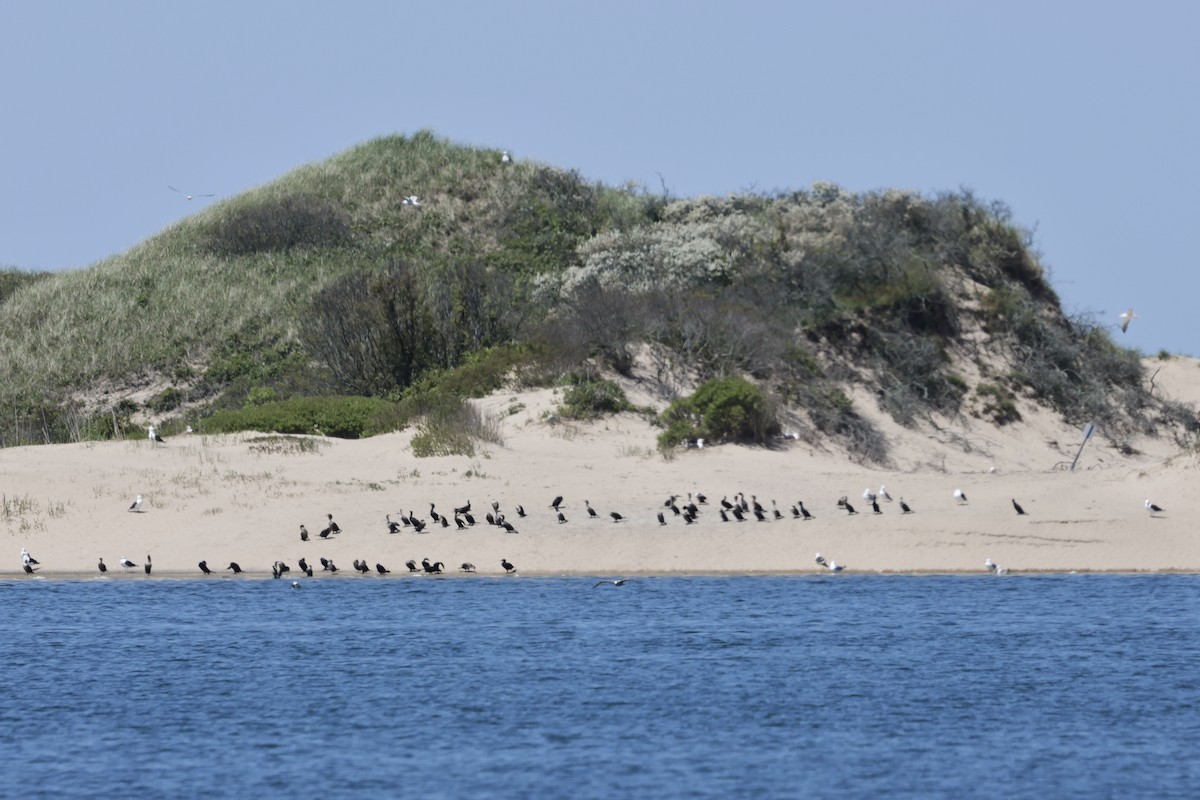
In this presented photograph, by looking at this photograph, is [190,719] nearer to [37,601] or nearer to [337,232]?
[37,601]

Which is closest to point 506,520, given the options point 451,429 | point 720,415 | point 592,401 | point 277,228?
point 451,429

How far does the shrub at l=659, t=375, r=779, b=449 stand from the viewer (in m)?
42.2

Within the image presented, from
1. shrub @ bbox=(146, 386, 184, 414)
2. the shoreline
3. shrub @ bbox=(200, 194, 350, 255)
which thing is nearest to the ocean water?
the shoreline

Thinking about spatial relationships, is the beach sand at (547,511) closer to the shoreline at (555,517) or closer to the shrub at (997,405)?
the shoreline at (555,517)

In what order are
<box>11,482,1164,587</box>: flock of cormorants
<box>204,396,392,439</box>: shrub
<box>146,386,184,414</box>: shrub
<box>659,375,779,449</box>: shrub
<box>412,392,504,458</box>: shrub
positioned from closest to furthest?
<box>11,482,1164,587</box>: flock of cormorants
<box>412,392,504,458</box>: shrub
<box>659,375,779,449</box>: shrub
<box>204,396,392,439</box>: shrub
<box>146,386,184,414</box>: shrub

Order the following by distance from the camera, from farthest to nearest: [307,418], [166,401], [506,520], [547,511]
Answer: [166,401], [307,418], [547,511], [506,520]

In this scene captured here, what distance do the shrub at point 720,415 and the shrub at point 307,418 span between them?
775 centimetres

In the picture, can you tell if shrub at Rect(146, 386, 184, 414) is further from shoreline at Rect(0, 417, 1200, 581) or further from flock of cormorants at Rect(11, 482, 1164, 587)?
flock of cormorants at Rect(11, 482, 1164, 587)

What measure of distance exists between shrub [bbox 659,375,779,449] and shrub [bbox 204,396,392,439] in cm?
775

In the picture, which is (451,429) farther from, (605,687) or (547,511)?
(605,687)

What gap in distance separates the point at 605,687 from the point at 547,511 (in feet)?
40.0

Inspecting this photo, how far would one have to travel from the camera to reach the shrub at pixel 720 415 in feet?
139

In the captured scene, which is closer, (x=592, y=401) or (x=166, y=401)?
(x=592, y=401)

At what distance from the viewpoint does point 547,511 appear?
35062mm
